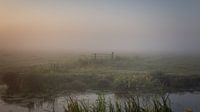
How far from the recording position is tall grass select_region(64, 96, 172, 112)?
2404mm

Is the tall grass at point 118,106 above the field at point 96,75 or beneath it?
beneath

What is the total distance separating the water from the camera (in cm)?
245

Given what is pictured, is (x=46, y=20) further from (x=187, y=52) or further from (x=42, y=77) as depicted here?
(x=187, y=52)

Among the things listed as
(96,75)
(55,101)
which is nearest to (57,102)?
(55,101)

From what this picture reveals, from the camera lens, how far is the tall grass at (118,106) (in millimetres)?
2404

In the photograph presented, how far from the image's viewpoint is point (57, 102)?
97.6 inches

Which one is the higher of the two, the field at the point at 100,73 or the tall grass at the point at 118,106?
the field at the point at 100,73

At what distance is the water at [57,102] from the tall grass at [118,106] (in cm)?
4

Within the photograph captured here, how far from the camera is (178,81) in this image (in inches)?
99.4

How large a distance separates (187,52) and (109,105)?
0.65 meters

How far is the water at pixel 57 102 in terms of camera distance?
2451mm

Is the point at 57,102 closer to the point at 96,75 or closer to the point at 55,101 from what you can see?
the point at 55,101

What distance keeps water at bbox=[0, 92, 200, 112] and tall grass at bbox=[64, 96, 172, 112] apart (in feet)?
0.12

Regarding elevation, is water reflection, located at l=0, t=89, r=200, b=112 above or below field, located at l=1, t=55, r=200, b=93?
below
